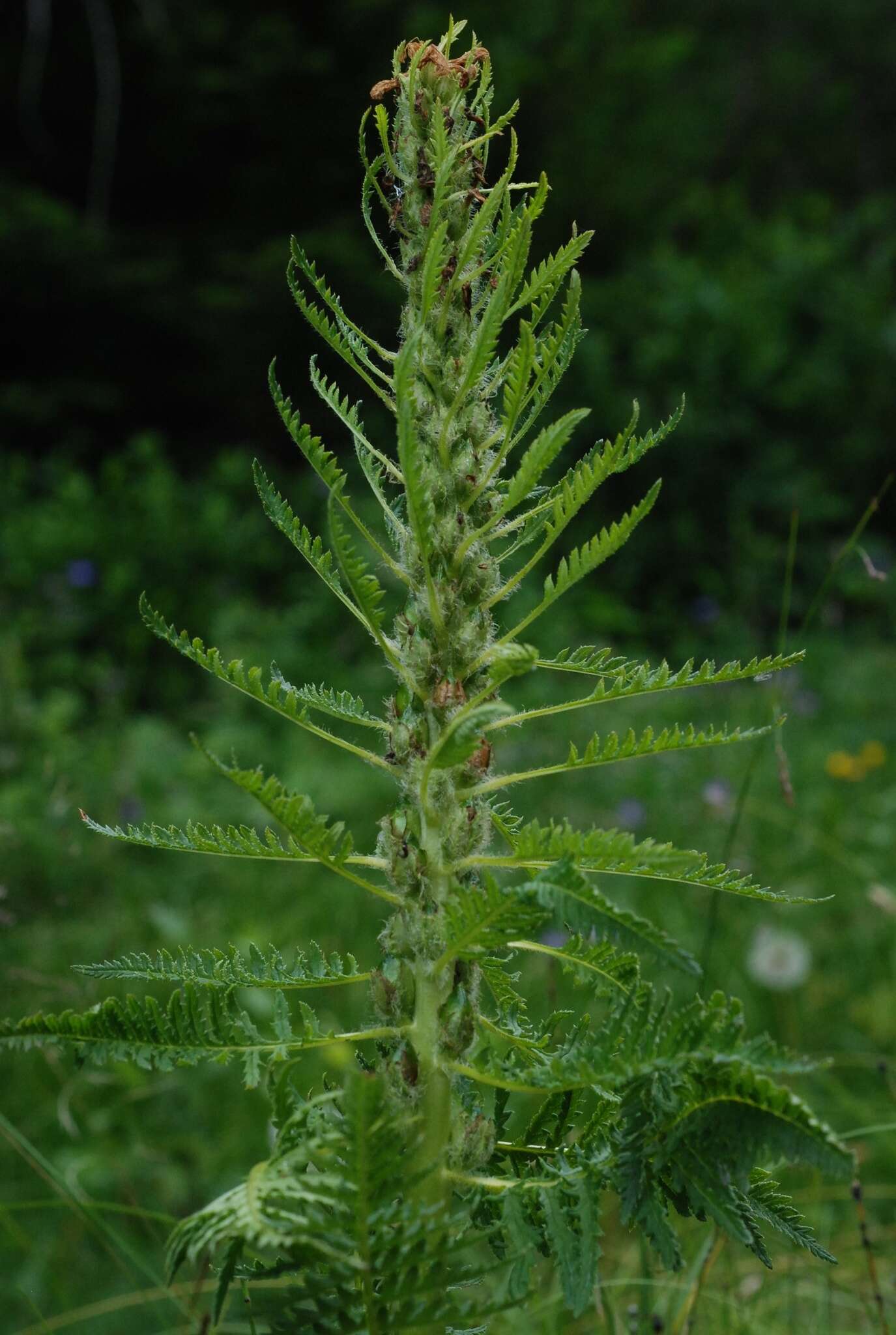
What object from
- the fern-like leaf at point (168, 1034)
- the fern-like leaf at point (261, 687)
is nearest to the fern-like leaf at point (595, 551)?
the fern-like leaf at point (261, 687)

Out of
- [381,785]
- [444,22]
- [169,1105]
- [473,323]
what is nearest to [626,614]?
[381,785]

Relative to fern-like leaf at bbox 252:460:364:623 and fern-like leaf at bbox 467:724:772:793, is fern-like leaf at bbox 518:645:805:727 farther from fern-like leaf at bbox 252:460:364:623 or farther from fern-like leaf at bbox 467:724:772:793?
fern-like leaf at bbox 252:460:364:623

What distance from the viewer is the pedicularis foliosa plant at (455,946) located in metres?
0.60

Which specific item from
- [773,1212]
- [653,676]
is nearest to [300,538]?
[653,676]

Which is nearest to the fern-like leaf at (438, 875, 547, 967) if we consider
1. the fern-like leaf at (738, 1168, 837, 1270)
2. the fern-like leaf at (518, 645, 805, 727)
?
the fern-like leaf at (518, 645, 805, 727)

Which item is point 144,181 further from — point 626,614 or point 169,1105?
point 169,1105

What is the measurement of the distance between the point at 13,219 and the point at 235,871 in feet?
11.8

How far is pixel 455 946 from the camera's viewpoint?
641 millimetres

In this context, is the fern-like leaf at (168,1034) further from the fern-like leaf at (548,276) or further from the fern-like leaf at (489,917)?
the fern-like leaf at (548,276)

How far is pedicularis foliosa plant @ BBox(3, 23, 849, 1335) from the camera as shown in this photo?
0.60 meters

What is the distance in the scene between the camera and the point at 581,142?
6.89 m

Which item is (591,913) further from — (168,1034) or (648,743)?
(168,1034)

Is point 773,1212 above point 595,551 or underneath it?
underneath

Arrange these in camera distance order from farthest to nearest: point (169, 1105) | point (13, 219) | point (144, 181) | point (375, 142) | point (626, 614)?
point (144, 181)
point (626, 614)
point (13, 219)
point (375, 142)
point (169, 1105)
